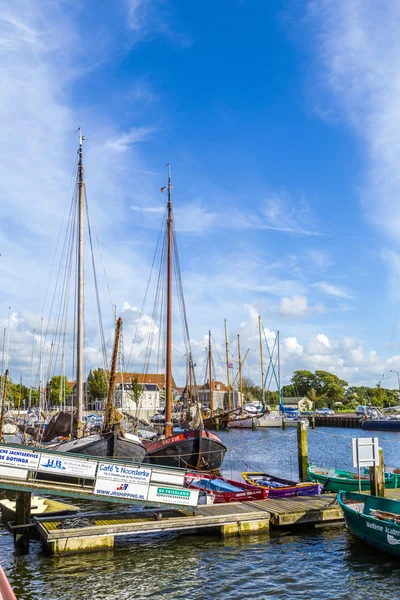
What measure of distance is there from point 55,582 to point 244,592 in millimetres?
5492

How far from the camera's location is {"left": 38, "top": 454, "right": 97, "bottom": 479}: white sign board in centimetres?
1797

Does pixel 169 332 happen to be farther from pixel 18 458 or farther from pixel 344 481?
pixel 18 458

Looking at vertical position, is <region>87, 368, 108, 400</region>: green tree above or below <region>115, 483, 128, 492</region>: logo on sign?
above

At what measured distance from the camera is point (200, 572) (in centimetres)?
1608

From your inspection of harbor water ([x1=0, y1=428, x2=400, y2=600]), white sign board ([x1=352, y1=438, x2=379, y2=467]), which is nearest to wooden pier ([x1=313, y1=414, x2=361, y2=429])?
white sign board ([x1=352, y1=438, x2=379, y2=467])

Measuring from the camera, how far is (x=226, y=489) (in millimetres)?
24484

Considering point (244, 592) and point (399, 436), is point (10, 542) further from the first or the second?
point (399, 436)

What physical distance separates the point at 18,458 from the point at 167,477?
5441mm

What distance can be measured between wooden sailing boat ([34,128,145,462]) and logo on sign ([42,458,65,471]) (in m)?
10.6

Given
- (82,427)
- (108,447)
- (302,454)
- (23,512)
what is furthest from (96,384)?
(23,512)

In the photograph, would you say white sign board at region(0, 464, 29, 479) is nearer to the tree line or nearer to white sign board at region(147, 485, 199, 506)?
white sign board at region(147, 485, 199, 506)

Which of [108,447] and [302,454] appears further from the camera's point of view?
[108,447]

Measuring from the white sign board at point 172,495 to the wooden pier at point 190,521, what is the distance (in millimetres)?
551

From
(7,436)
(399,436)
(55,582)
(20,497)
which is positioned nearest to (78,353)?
(20,497)
